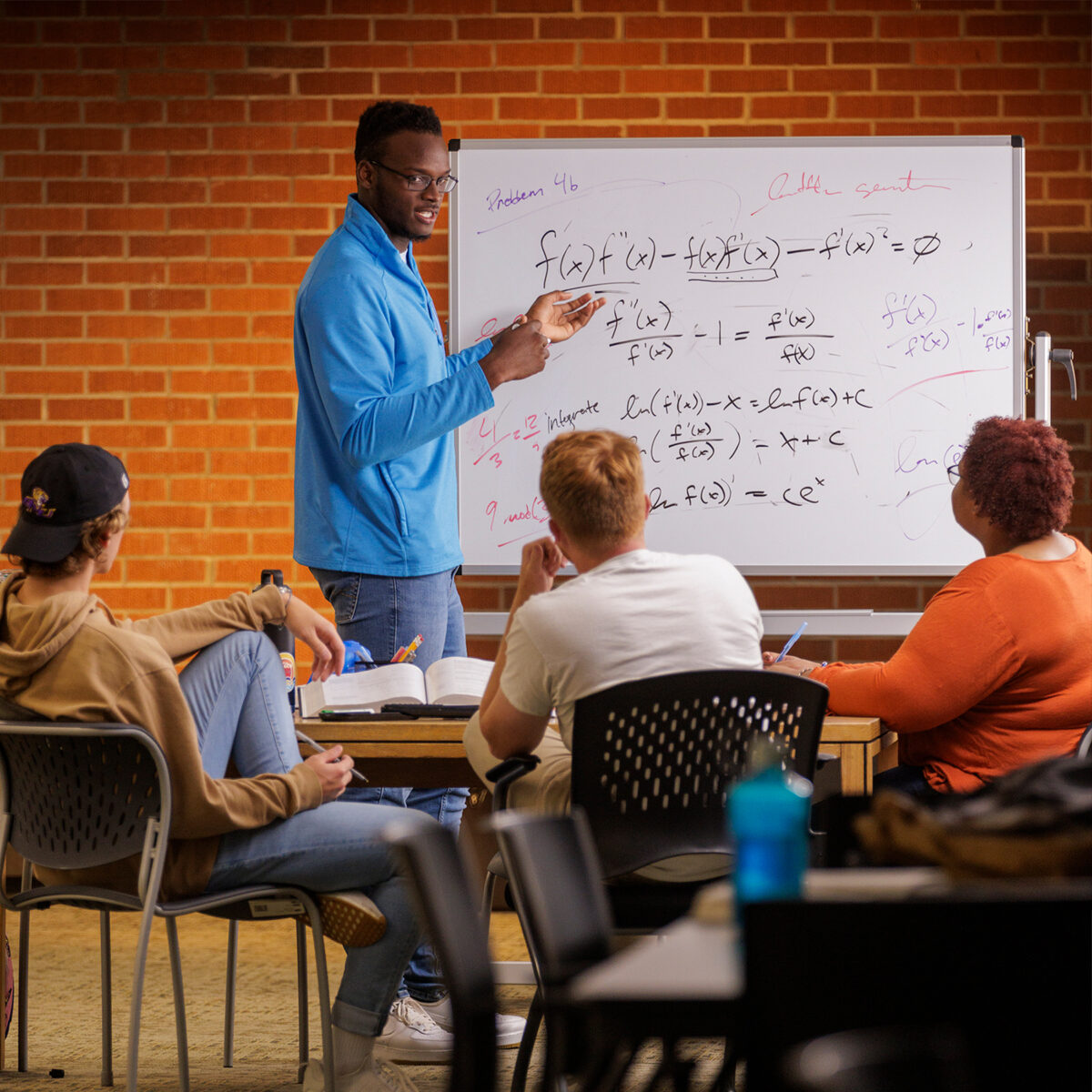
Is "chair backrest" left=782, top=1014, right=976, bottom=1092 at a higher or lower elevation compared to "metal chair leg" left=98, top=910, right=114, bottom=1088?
higher

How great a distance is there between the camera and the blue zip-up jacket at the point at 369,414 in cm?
279

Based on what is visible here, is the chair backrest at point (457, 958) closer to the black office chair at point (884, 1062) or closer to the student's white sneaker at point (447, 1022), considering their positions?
the black office chair at point (884, 1062)

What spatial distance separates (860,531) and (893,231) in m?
0.77

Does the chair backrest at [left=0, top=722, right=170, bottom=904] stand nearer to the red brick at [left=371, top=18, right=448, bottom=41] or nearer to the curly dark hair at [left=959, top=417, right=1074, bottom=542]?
the curly dark hair at [left=959, top=417, right=1074, bottom=542]

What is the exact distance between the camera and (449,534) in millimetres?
2949

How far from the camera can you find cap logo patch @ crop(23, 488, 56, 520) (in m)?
2.07

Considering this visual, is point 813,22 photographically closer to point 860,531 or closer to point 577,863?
point 860,531

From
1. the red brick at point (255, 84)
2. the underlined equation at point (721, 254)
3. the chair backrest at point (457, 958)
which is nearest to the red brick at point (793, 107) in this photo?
the underlined equation at point (721, 254)

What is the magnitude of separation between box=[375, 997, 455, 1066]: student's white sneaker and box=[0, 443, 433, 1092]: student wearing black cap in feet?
1.54

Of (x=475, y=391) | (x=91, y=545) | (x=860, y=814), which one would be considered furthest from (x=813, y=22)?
(x=860, y=814)

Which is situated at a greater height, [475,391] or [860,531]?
[475,391]

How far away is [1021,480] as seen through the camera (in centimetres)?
242

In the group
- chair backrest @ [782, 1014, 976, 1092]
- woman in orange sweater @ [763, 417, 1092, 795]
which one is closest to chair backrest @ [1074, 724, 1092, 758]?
woman in orange sweater @ [763, 417, 1092, 795]

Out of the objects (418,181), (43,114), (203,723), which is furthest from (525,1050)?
(43,114)
